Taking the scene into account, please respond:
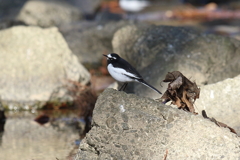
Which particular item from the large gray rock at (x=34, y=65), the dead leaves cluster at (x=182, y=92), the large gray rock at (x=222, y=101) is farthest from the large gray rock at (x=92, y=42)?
the dead leaves cluster at (x=182, y=92)

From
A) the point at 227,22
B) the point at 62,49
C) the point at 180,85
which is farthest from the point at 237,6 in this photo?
the point at 180,85

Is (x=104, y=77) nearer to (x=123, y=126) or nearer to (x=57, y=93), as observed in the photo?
(x=57, y=93)

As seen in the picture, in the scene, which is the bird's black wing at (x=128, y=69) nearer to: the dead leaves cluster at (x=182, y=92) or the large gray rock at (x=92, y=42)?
the dead leaves cluster at (x=182, y=92)

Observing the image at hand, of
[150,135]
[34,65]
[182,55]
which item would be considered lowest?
[34,65]

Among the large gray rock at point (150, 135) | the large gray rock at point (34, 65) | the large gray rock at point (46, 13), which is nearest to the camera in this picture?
the large gray rock at point (150, 135)

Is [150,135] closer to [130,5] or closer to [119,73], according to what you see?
[119,73]

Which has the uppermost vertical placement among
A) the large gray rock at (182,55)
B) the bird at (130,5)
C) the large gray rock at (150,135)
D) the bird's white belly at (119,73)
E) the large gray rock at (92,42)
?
the large gray rock at (150,135)

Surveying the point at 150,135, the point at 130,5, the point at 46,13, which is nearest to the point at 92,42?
the point at 46,13
